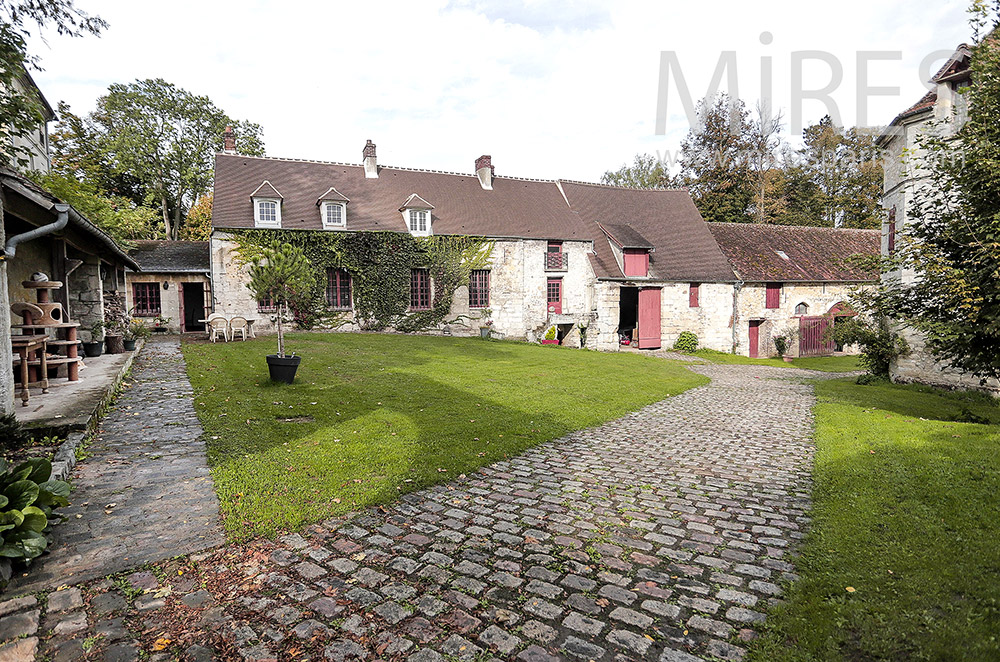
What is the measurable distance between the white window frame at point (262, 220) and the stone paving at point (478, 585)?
64.3 ft

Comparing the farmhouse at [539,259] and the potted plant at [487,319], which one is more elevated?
the farmhouse at [539,259]

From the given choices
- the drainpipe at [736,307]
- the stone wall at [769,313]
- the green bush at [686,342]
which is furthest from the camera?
the stone wall at [769,313]

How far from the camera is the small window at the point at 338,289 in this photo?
23328mm

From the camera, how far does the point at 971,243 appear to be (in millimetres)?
7938

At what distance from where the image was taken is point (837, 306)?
28.5 metres

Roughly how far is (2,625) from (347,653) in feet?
6.40

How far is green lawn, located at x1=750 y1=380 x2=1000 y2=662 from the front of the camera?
2.90 m

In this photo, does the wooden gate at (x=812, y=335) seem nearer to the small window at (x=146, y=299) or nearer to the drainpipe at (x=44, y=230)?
the drainpipe at (x=44, y=230)

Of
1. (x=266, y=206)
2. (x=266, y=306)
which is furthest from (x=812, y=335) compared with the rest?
(x=266, y=206)

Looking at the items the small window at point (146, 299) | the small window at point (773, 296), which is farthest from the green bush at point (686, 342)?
the small window at point (146, 299)

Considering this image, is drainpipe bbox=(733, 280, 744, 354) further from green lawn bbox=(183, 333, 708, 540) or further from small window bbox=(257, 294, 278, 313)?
small window bbox=(257, 294, 278, 313)

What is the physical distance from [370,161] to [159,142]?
18935mm

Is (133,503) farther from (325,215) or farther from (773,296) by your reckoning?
(773,296)

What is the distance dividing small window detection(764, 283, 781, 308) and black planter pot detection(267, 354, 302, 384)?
24.7 meters
